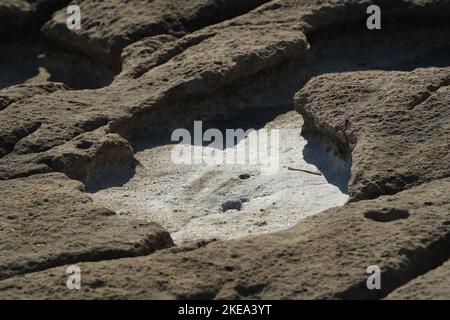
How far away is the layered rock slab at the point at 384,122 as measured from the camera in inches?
171

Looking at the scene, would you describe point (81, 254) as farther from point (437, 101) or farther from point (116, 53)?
point (116, 53)

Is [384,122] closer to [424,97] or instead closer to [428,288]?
[424,97]

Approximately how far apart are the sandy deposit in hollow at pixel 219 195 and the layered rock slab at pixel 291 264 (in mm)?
425

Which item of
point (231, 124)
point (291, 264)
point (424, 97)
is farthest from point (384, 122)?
point (291, 264)

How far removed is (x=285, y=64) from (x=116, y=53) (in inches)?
33.1

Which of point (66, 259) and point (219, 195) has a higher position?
point (219, 195)

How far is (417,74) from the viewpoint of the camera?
496 cm

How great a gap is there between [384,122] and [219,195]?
2.07 feet

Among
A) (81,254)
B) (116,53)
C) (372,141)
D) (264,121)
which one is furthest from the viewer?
(116,53)

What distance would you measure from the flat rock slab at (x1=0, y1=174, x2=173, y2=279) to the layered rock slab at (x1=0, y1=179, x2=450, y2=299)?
3.3 inches

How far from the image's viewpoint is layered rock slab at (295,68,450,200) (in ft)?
14.2

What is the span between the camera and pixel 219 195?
187 inches

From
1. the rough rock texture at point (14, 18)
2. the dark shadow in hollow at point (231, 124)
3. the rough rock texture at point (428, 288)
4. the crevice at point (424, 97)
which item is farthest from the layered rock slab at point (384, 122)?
the rough rock texture at point (14, 18)
